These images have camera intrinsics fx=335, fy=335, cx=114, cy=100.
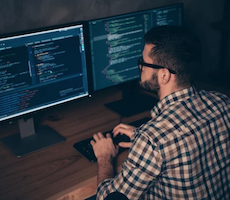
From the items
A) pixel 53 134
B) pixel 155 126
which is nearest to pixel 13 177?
pixel 53 134

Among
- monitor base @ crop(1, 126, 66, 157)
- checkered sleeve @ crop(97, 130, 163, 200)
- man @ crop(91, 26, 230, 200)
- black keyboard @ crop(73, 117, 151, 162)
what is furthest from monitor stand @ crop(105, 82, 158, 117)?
checkered sleeve @ crop(97, 130, 163, 200)

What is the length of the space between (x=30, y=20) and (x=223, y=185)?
1.17 m

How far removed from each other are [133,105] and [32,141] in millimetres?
612

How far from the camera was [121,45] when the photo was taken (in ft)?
5.74

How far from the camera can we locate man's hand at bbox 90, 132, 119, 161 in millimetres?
1370

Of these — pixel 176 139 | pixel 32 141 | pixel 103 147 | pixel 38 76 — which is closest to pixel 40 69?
pixel 38 76

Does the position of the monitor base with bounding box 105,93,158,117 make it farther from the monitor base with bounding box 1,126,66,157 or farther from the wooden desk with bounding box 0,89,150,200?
the monitor base with bounding box 1,126,66,157

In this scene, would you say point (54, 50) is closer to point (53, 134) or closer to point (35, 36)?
point (35, 36)

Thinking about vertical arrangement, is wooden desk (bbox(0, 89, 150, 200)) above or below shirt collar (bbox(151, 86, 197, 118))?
below

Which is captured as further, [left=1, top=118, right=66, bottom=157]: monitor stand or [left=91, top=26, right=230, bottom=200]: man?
[left=1, top=118, right=66, bottom=157]: monitor stand

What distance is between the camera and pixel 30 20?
1671 millimetres

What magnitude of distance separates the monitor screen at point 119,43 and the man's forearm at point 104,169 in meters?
0.52

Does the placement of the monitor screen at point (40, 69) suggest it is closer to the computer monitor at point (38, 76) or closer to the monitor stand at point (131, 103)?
the computer monitor at point (38, 76)

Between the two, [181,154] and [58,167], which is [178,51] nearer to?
[181,154]
